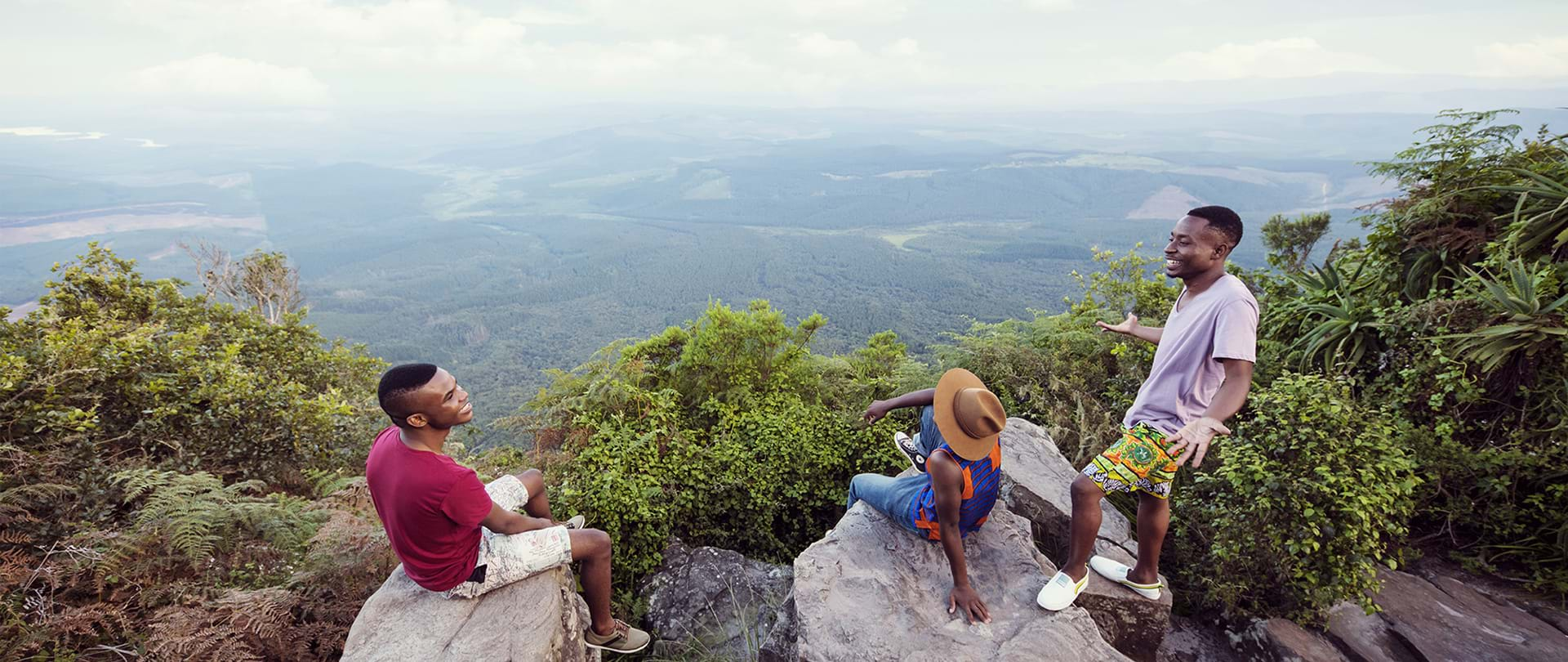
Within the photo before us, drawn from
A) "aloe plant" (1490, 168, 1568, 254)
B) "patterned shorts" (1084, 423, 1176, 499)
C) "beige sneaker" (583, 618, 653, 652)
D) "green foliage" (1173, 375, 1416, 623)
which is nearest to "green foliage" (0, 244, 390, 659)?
"beige sneaker" (583, 618, 653, 652)

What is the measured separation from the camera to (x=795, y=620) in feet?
10.4

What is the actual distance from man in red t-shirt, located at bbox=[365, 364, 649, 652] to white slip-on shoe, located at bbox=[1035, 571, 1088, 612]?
2.30m

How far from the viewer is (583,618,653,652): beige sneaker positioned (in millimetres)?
3451

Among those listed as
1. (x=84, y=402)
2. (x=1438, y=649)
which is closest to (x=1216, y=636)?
(x=1438, y=649)

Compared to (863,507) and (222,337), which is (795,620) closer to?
(863,507)

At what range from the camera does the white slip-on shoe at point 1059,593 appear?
302 cm

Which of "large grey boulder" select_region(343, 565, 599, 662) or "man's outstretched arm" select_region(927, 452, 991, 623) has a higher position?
"man's outstretched arm" select_region(927, 452, 991, 623)

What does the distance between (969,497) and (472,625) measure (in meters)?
2.55

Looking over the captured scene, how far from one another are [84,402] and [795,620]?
5.96 m

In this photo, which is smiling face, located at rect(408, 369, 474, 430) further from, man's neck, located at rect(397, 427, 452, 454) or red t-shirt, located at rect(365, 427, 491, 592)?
red t-shirt, located at rect(365, 427, 491, 592)

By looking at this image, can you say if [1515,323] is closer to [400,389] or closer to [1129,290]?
[1129,290]

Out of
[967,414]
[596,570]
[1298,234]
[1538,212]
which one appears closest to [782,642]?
[596,570]

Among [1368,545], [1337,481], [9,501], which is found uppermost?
[1337,481]

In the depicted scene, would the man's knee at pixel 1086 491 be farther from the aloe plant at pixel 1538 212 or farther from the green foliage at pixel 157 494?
the green foliage at pixel 157 494
